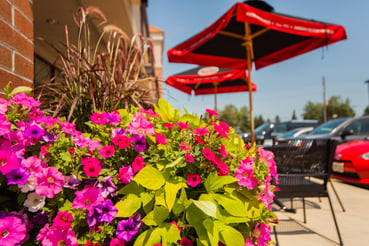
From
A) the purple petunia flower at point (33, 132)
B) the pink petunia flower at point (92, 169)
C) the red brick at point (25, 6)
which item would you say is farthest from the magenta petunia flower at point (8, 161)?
Result: the red brick at point (25, 6)

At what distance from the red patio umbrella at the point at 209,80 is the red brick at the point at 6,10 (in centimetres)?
455

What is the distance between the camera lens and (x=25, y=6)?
1.44 m

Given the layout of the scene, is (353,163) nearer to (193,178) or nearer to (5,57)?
(193,178)

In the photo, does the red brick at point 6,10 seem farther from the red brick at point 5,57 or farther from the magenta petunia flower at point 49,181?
the magenta petunia flower at point 49,181

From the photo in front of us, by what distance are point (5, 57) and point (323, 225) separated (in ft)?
10.7

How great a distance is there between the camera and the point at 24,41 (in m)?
1.42

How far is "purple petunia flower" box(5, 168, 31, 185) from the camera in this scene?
0.84m

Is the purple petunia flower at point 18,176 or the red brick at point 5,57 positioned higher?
the red brick at point 5,57

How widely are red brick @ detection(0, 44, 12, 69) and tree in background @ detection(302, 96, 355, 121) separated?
62.2 metres

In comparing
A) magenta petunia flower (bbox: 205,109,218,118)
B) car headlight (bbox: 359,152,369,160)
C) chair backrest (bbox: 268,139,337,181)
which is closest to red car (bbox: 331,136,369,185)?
car headlight (bbox: 359,152,369,160)

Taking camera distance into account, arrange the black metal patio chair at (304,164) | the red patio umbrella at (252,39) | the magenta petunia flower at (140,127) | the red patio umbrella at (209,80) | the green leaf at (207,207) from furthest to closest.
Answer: the red patio umbrella at (209,80)
the red patio umbrella at (252,39)
the black metal patio chair at (304,164)
the magenta petunia flower at (140,127)
the green leaf at (207,207)

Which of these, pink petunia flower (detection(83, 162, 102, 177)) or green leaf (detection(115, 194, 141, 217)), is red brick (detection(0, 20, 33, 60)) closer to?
pink petunia flower (detection(83, 162, 102, 177))

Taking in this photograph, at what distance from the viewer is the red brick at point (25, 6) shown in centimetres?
135

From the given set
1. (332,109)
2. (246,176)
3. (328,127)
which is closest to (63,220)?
(246,176)
